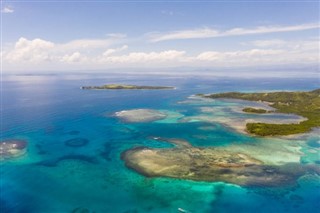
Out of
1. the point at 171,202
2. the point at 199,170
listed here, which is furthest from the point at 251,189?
the point at 171,202

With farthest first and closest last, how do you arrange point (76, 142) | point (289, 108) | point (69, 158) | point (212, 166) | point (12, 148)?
point (289, 108), point (76, 142), point (12, 148), point (69, 158), point (212, 166)

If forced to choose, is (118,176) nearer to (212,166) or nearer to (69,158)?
(69,158)

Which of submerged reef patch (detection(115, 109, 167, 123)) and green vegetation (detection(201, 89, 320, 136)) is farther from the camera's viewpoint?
submerged reef patch (detection(115, 109, 167, 123))

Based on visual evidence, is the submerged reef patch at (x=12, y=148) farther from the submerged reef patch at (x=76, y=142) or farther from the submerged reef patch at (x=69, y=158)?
the submerged reef patch at (x=76, y=142)

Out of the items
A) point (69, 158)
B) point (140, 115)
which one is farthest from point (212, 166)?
point (140, 115)

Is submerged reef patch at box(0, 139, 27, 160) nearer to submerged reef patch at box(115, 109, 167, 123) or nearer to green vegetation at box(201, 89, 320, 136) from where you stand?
submerged reef patch at box(115, 109, 167, 123)

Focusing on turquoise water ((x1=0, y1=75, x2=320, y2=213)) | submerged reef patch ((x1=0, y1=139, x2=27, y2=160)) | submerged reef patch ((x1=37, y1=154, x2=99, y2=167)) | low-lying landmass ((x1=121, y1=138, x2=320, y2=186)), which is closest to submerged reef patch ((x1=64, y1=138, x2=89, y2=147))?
turquoise water ((x1=0, y1=75, x2=320, y2=213))

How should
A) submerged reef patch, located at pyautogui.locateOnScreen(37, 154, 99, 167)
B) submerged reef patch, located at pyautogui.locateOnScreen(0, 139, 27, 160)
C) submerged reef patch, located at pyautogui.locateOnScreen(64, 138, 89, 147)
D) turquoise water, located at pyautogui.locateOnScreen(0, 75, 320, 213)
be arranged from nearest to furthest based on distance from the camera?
turquoise water, located at pyautogui.locateOnScreen(0, 75, 320, 213) < submerged reef patch, located at pyautogui.locateOnScreen(37, 154, 99, 167) < submerged reef patch, located at pyautogui.locateOnScreen(0, 139, 27, 160) < submerged reef patch, located at pyautogui.locateOnScreen(64, 138, 89, 147)
